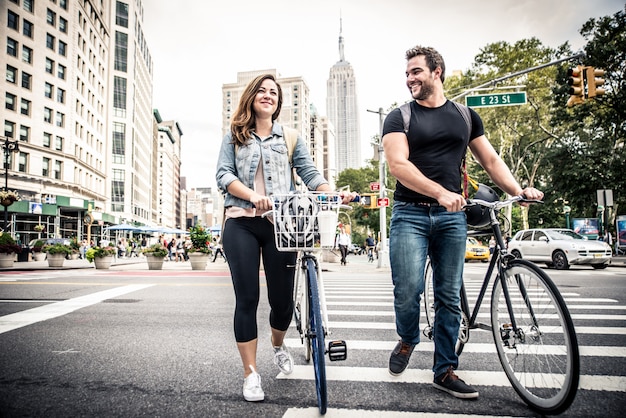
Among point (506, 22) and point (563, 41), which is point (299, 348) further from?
point (563, 41)

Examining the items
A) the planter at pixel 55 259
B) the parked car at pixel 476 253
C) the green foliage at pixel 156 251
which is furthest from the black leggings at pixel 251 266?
the parked car at pixel 476 253

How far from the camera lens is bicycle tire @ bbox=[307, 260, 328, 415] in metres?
2.39

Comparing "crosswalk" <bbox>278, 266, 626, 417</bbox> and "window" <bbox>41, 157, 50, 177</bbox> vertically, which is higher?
"window" <bbox>41, 157, 50, 177</bbox>

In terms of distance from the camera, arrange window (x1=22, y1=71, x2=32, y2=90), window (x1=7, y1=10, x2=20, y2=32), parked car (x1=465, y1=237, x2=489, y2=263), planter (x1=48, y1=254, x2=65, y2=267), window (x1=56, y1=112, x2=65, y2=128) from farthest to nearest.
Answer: window (x1=56, y1=112, x2=65, y2=128) < window (x1=22, y1=71, x2=32, y2=90) < window (x1=7, y1=10, x2=20, y2=32) < parked car (x1=465, y1=237, x2=489, y2=263) < planter (x1=48, y1=254, x2=65, y2=267)

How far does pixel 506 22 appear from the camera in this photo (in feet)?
37.0

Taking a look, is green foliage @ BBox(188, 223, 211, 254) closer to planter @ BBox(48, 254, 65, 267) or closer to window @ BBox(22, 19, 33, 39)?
planter @ BBox(48, 254, 65, 267)

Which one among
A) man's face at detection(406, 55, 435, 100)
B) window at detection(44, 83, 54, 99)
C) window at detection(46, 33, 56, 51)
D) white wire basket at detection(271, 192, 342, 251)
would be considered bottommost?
white wire basket at detection(271, 192, 342, 251)

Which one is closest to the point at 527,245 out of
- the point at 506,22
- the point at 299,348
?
the point at 506,22

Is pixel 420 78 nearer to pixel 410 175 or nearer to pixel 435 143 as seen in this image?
pixel 435 143

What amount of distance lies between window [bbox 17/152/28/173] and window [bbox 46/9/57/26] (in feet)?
48.5

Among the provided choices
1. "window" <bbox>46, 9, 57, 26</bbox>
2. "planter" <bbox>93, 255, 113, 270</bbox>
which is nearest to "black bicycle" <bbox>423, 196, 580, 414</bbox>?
"planter" <bbox>93, 255, 113, 270</bbox>

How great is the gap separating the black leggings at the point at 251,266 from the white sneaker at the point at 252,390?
0.24m

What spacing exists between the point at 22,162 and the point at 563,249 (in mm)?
43790

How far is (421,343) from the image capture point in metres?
4.53
